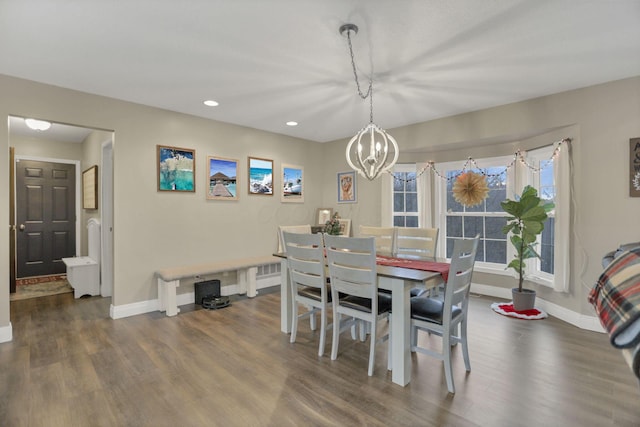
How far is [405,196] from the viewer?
531cm

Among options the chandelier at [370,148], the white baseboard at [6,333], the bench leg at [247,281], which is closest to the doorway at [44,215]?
the white baseboard at [6,333]

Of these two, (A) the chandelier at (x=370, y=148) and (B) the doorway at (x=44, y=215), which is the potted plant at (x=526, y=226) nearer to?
(A) the chandelier at (x=370, y=148)

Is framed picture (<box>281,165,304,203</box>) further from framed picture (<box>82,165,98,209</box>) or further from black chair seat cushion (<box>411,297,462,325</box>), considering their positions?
black chair seat cushion (<box>411,297,462,325</box>)

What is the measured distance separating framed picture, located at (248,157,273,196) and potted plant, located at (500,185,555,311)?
329 cm

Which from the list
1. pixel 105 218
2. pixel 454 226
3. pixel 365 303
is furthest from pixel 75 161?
pixel 454 226

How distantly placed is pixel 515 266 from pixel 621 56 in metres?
2.25

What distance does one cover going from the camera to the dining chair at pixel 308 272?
8.84 feet

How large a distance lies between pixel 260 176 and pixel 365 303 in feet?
10.2

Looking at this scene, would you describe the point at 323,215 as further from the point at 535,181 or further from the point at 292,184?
the point at 535,181

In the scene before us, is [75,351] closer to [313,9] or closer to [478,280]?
[313,9]

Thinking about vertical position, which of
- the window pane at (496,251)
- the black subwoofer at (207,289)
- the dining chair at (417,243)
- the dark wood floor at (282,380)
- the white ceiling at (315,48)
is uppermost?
the white ceiling at (315,48)

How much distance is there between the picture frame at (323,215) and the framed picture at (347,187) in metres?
0.28

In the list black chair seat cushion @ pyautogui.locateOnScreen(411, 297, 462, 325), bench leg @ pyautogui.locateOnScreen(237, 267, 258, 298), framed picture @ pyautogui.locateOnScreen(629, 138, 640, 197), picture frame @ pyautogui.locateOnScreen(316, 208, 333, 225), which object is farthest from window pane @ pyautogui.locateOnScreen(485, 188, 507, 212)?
bench leg @ pyautogui.locateOnScreen(237, 267, 258, 298)

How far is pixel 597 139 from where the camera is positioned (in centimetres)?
331
